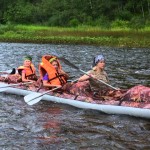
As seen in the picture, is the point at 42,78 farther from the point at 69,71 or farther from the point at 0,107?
the point at 69,71

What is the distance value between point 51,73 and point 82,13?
41.8 metres

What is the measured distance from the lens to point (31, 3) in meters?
67.4

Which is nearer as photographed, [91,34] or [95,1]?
[91,34]

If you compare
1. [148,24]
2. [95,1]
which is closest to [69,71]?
[148,24]

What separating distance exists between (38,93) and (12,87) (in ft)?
6.45

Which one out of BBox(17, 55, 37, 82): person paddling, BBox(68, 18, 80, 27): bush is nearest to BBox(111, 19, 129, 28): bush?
BBox(68, 18, 80, 27): bush

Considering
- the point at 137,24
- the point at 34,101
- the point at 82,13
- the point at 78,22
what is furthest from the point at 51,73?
the point at 82,13

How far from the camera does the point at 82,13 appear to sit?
52.6 m

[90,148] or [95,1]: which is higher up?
[95,1]

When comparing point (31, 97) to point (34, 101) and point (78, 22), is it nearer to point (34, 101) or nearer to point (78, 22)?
point (34, 101)

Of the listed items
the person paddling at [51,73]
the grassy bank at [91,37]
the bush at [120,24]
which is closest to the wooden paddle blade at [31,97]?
the person paddling at [51,73]

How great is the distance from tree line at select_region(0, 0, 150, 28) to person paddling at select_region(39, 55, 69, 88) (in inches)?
1210

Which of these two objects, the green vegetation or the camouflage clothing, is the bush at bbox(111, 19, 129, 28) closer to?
the green vegetation

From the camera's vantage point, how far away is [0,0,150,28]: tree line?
48.3 m
